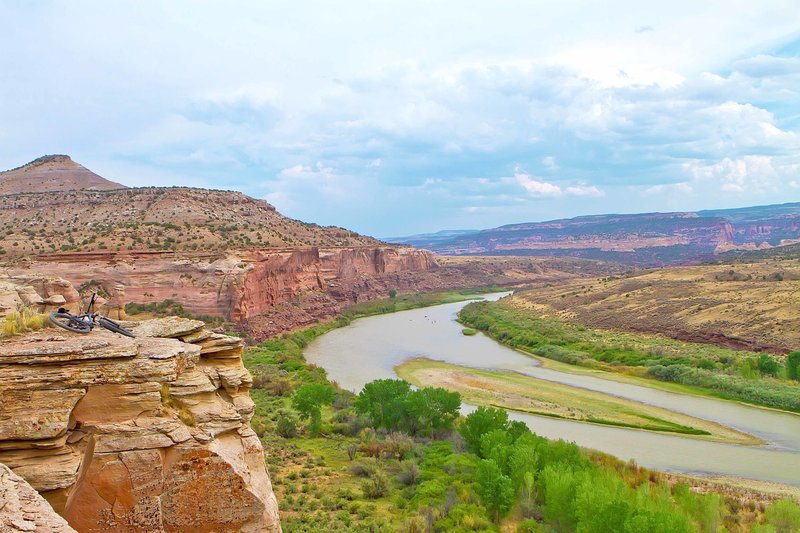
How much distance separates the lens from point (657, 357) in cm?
3900

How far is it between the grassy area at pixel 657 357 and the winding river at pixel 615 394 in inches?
54.4

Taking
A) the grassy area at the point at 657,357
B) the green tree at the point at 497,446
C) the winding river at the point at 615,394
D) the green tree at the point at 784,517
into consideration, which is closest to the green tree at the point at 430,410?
the green tree at the point at 497,446

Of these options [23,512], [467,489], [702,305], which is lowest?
[467,489]

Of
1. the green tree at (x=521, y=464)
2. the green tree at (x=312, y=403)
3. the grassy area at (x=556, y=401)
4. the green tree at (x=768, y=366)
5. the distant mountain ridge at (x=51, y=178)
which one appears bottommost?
the grassy area at (x=556, y=401)

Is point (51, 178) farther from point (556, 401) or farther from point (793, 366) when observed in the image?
point (793, 366)

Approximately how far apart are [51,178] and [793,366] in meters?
92.9

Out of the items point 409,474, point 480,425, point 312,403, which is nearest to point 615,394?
point 480,425

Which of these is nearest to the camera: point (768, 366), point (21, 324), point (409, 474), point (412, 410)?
point (21, 324)

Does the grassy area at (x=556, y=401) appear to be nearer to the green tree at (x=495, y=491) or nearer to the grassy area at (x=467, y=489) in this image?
the grassy area at (x=467, y=489)

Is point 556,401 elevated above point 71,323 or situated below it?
below

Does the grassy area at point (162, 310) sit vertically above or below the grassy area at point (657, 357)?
above

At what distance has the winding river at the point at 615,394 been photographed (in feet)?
70.5

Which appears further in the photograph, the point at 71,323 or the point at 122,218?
the point at 122,218

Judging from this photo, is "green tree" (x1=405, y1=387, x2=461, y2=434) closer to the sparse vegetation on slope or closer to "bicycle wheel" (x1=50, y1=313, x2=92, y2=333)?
"bicycle wheel" (x1=50, y1=313, x2=92, y2=333)
